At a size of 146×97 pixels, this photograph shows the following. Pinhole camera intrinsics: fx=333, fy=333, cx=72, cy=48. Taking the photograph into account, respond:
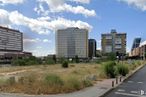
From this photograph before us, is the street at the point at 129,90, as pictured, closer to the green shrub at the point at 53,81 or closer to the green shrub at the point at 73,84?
the green shrub at the point at 73,84

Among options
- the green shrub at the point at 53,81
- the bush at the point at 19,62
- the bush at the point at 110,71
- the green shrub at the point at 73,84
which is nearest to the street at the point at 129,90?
the green shrub at the point at 73,84

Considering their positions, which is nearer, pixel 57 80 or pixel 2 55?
pixel 57 80

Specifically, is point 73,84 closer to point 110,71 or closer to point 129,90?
point 129,90

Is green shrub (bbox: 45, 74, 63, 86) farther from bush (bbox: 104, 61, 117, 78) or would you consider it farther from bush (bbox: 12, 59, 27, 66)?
bush (bbox: 12, 59, 27, 66)

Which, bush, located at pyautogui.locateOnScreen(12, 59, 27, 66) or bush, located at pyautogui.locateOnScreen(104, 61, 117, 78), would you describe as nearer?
bush, located at pyautogui.locateOnScreen(104, 61, 117, 78)

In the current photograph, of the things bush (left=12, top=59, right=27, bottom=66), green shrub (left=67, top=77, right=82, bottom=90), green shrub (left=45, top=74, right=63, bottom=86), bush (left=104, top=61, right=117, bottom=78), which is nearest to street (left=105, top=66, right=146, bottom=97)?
green shrub (left=67, top=77, right=82, bottom=90)

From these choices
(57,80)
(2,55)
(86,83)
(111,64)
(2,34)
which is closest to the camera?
(57,80)

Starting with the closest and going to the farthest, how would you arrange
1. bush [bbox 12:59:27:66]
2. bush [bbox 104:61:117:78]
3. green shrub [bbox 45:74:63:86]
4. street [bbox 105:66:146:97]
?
street [bbox 105:66:146:97] → green shrub [bbox 45:74:63:86] → bush [bbox 104:61:117:78] → bush [bbox 12:59:27:66]

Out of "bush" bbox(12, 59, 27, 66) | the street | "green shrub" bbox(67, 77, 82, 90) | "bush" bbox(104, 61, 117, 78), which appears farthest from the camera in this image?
"bush" bbox(12, 59, 27, 66)

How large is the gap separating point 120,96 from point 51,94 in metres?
3.61

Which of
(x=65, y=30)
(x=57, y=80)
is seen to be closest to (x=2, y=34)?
(x=65, y=30)

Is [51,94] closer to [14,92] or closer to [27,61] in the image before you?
[14,92]

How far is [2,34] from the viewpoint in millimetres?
195375

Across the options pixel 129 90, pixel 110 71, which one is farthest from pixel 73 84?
pixel 110 71
